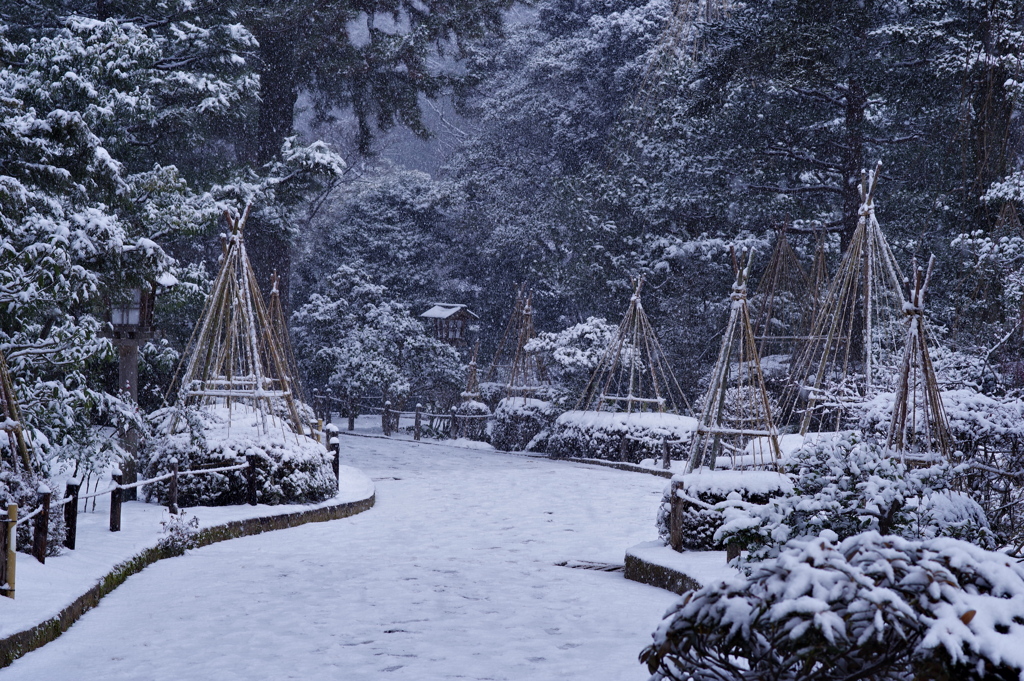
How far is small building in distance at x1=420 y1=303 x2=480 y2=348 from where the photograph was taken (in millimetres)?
27766

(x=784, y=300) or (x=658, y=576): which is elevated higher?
(x=784, y=300)

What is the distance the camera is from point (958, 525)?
14.7 feet

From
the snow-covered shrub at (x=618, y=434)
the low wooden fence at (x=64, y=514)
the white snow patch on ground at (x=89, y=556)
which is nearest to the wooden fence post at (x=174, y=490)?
the low wooden fence at (x=64, y=514)

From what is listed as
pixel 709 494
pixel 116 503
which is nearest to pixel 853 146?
pixel 709 494

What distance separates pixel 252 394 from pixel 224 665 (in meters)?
5.94

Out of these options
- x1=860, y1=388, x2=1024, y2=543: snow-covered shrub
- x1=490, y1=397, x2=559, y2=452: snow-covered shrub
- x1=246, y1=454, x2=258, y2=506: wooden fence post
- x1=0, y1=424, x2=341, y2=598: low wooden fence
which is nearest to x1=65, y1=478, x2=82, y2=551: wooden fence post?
x1=0, y1=424, x2=341, y2=598: low wooden fence

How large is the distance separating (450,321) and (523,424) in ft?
26.7

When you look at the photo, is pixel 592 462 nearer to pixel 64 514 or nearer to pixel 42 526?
pixel 64 514

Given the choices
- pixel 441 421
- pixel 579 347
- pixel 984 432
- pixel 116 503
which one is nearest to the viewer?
pixel 984 432

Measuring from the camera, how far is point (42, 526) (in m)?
6.37

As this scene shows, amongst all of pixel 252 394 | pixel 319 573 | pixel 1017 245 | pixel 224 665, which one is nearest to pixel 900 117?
pixel 1017 245

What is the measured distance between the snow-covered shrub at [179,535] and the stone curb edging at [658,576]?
152 inches

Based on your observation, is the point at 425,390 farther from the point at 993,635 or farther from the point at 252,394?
the point at 993,635

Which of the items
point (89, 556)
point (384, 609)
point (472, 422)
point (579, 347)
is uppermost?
point (579, 347)
